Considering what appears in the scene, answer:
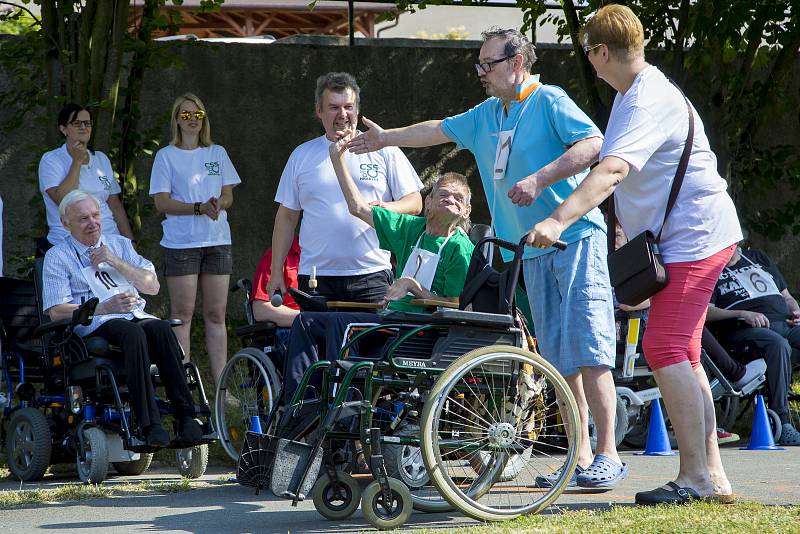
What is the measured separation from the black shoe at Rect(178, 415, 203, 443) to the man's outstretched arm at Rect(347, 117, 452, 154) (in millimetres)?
1599

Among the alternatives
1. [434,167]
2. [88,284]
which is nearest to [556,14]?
[434,167]

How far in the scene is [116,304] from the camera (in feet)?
21.6

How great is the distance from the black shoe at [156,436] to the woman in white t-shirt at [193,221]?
196cm

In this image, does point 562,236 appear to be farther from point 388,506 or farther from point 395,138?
point 388,506

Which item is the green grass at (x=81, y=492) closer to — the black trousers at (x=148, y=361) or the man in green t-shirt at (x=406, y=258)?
the black trousers at (x=148, y=361)

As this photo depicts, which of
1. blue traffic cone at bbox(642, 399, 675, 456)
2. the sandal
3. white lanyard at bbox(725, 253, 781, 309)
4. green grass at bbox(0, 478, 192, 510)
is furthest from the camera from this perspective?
white lanyard at bbox(725, 253, 781, 309)

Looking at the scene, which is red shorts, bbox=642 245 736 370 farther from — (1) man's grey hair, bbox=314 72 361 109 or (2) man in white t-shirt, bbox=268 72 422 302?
(1) man's grey hair, bbox=314 72 361 109

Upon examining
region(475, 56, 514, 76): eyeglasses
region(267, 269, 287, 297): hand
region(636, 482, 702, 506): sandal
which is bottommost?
region(636, 482, 702, 506): sandal

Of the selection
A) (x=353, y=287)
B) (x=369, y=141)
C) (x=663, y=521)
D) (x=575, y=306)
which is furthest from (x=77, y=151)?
(x=663, y=521)

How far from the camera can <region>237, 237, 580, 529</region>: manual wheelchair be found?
4633mm

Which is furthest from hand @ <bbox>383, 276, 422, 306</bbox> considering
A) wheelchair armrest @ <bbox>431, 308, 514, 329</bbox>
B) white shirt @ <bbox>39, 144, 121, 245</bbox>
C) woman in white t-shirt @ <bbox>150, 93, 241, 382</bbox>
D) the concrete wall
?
the concrete wall

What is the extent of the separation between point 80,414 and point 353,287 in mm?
1544

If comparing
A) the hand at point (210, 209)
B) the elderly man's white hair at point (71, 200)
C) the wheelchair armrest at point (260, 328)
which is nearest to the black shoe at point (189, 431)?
the wheelchair armrest at point (260, 328)

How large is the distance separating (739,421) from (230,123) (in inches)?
193
